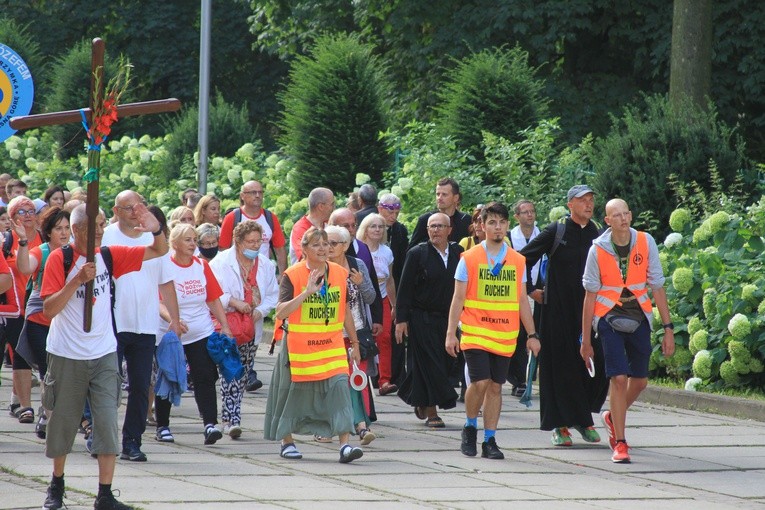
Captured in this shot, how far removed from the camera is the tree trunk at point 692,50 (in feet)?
64.7

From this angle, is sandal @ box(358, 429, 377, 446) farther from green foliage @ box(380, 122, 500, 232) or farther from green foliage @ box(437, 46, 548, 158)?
green foliage @ box(437, 46, 548, 158)

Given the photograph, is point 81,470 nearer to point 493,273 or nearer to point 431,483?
point 431,483

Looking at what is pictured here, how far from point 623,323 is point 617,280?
0.32m

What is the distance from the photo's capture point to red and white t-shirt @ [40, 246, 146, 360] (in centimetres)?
794

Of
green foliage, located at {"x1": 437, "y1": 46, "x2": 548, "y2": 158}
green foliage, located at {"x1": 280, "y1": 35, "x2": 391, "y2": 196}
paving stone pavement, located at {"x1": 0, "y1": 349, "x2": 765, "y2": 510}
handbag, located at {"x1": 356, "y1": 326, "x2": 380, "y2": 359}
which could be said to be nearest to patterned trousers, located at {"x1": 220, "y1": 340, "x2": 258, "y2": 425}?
paving stone pavement, located at {"x1": 0, "y1": 349, "x2": 765, "y2": 510}

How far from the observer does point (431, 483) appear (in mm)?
8922

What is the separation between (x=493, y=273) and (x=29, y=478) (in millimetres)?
3555

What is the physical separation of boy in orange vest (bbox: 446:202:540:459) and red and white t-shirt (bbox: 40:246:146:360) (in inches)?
119

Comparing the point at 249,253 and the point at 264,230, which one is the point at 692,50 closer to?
the point at 264,230

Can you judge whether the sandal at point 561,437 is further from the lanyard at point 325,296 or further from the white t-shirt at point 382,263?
the white t-shirt at point 382,263

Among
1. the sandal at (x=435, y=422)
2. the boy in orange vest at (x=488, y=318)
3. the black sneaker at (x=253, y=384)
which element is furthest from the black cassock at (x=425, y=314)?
the black sneaker at (x=253, y=384)

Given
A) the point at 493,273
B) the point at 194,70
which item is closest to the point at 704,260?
the point at 493,273

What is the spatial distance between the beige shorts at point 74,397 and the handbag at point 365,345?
3.15 meters

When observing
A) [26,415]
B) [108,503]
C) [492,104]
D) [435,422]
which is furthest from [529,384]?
[492,104]
